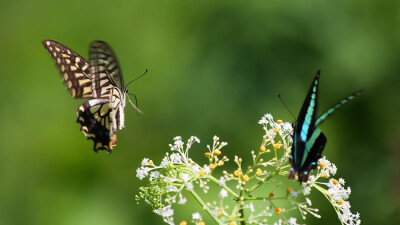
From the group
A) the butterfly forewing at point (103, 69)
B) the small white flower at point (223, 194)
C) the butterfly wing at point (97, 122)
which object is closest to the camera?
the small white flower at point (223, 194)

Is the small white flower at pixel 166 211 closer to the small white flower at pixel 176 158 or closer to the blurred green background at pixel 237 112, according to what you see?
the small white flower at pixel 176 158

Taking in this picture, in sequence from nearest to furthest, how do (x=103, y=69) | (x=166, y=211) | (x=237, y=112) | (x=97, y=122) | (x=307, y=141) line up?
(x=166, y=211) < (x=307, y=141) < (x=103, y=69) < (x=97, y=122) < (x=237, y=112)

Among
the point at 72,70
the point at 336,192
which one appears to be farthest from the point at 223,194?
the point at 72,70

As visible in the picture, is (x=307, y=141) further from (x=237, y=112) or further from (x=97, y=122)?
(x=237, y=112)

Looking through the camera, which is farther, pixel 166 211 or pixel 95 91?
pixel 95 91

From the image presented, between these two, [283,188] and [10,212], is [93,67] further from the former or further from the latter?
[10,212]

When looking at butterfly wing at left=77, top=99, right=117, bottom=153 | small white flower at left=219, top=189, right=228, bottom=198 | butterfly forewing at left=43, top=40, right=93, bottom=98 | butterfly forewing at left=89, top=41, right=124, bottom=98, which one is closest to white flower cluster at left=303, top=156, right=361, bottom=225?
small white flower at left=219, top=189, right=228, bottom=198

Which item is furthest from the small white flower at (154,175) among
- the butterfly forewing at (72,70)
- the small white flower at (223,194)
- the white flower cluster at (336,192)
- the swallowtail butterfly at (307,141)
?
the butterfly forewing at (72,70)
